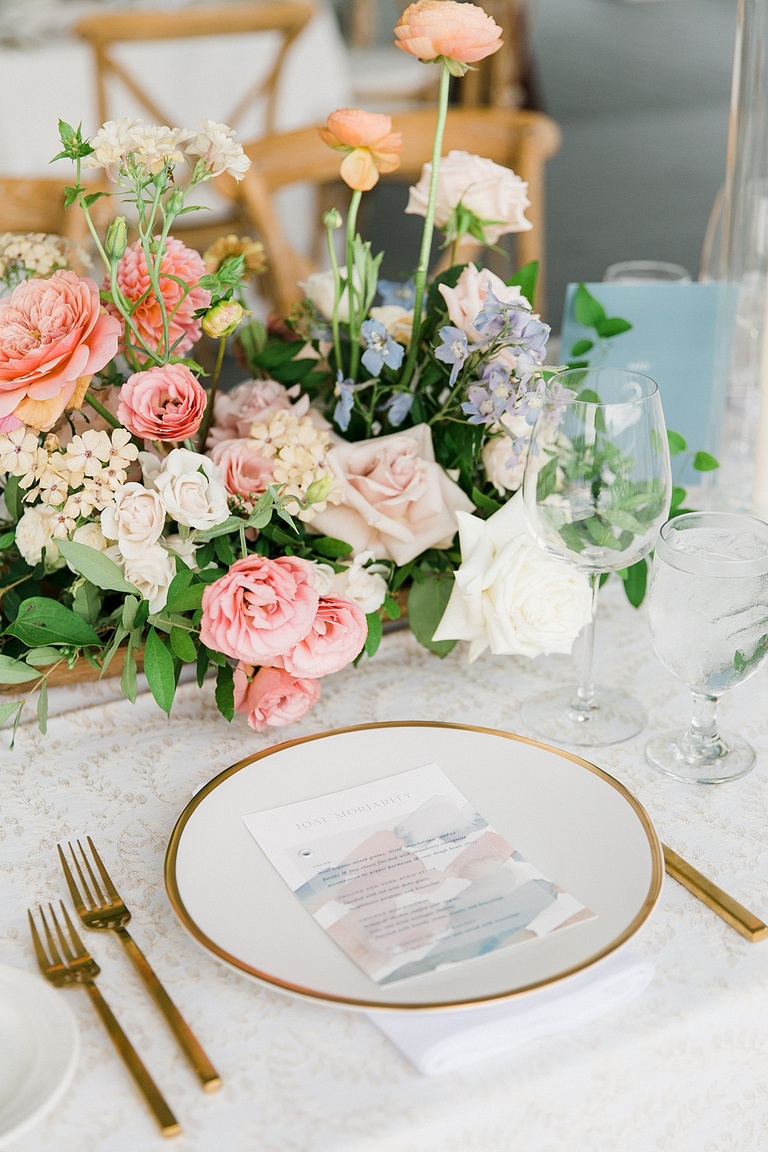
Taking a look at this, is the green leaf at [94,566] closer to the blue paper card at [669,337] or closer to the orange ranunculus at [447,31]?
the orange ranunculus at [447,31]

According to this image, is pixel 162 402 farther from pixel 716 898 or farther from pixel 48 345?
pixel 716 898

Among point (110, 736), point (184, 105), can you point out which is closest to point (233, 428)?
point (110, 736)

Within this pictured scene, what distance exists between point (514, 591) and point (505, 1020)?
349 mm

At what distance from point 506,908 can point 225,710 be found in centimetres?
29

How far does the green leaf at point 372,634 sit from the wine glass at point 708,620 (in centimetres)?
22

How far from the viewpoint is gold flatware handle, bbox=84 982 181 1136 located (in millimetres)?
536

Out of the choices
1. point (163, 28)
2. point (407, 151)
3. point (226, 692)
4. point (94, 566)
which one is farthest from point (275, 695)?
point (163, 28)

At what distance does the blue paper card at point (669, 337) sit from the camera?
4.03ft

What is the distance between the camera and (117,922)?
0.68m

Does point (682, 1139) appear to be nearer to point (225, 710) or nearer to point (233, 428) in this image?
point (225, 710)

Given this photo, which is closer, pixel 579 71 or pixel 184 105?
pixel 184 105

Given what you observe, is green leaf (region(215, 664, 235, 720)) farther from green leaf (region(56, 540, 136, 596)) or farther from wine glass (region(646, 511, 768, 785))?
wine glass (region(646, 511, 768, 785))

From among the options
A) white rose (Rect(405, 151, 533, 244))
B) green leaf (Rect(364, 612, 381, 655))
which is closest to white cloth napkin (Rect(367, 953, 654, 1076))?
green leaf (Rect(364, 612, 381, 655))

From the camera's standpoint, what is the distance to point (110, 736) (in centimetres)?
89
